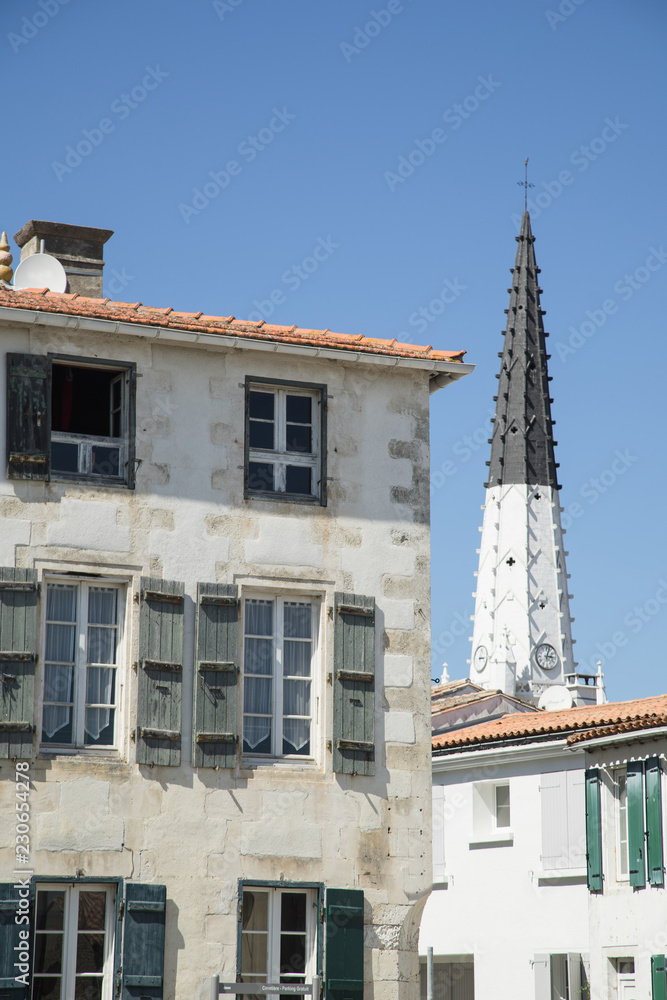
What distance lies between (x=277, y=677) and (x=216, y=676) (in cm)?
75

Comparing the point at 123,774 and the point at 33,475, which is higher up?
the point at 33,475

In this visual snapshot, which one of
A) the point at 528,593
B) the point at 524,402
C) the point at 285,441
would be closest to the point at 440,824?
the point at 285,441

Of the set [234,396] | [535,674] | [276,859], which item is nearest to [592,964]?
[276,859]

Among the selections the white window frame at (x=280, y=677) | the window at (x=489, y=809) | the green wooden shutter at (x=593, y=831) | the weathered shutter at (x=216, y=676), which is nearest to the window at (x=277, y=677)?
the white window frame at (x=280, y=677)

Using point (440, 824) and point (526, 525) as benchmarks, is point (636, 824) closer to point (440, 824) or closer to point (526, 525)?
point (440, 824)

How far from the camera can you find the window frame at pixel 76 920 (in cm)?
1544

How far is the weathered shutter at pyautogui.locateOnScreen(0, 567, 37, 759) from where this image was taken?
612 inches

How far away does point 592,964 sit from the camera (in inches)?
1093

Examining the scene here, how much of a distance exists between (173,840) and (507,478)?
70.9 metres

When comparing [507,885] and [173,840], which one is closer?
[173,840]

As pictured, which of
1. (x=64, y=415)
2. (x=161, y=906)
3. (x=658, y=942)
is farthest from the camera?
(x=658, y=942)

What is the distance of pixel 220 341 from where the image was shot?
56.4ft

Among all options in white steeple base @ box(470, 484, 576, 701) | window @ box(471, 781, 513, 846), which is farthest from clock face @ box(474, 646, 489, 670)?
window @ box(471, 781, 513, 846)

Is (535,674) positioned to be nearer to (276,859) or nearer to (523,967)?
(523,967)
